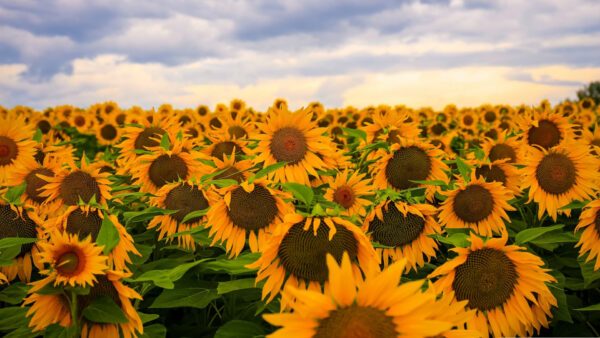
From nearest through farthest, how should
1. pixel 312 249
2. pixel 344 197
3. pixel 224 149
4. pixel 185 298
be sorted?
1. pixel 312 249
2. pixel 185 298
3. pixel 344 197
4. pixel 224 149

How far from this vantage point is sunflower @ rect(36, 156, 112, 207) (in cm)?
333

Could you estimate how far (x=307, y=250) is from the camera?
6.02 feet

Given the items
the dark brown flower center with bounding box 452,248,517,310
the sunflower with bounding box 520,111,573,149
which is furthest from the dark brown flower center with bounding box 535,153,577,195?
the dark brown flower center with bounding box 452,248,517,310

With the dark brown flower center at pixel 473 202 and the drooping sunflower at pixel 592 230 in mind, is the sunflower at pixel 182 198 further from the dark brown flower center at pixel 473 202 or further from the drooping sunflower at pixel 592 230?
the drooping sunflower at pixel 592 230

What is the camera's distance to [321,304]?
1269 mm

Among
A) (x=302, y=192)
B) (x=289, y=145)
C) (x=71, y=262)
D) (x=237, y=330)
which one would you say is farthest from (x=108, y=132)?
(x=302, y=192)

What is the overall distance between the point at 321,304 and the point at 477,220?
246 cm

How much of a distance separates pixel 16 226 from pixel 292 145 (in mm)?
1804

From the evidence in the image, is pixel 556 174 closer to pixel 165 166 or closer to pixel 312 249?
pixel 312 249

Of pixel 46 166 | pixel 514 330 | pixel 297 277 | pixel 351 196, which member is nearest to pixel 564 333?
pixel 514 330

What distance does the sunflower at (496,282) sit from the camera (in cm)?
211

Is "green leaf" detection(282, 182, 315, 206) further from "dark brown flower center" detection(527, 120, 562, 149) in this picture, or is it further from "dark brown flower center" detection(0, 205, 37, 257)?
"dark brown flower center" detection(527, 120, 562, 149)

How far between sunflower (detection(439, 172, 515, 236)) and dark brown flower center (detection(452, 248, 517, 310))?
1.05 meters

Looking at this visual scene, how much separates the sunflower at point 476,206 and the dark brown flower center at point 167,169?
206cm
